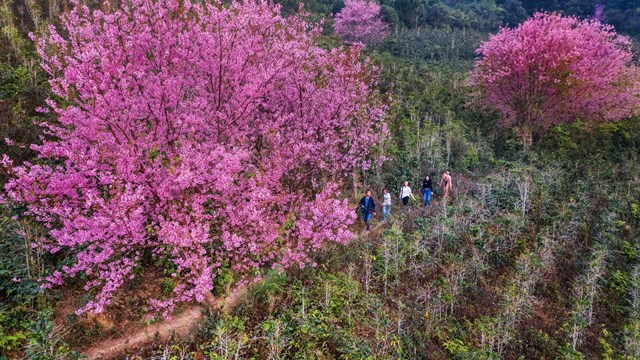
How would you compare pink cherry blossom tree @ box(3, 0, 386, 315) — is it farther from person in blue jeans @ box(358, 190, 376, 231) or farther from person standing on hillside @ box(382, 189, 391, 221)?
person standing on hillside @ box(382, 189, 391, 221)

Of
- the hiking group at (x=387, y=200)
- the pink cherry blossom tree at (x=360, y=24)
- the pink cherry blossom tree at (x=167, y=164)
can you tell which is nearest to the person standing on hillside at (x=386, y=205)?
the hiking group at (x=387, y=200)

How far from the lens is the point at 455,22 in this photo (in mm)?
44500

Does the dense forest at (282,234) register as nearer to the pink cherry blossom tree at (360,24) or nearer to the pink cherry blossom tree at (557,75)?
the pink cherry blossom tree at (557,75)

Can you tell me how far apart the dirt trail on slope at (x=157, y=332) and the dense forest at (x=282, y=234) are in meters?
0.04

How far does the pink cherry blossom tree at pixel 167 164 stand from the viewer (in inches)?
254

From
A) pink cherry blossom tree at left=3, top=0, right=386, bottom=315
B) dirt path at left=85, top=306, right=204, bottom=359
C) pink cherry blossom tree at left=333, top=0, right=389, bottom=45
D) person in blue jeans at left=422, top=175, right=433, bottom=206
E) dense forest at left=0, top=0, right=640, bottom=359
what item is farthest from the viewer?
pink cherry blossom tree at left=333, top=0, right=389, bottom=45

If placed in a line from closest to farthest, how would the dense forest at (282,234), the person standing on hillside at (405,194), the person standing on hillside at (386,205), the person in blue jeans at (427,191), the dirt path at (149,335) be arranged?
1. the dense forest at (282,234)
2. the dirt path at (149,335)
3. the person standing on hillside at (386,205)
4. the person standing on hillside at (405,194)
5. the person in blue jeans at (427,191)

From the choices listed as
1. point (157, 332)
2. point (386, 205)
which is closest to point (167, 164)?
point (157, 332)

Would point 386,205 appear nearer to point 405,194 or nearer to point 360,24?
point 405,194

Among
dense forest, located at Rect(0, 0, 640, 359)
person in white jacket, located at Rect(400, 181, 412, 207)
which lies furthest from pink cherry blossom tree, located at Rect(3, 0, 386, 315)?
person in white jacket, located at Rect(400, 181, 412, 207)

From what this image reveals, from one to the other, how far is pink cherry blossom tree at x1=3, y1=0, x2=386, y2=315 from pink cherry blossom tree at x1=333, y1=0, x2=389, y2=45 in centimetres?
2633

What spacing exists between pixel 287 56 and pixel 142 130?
4645 millimetres

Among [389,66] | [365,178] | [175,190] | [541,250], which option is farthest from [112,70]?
[389,66]

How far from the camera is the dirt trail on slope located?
6977 mm
